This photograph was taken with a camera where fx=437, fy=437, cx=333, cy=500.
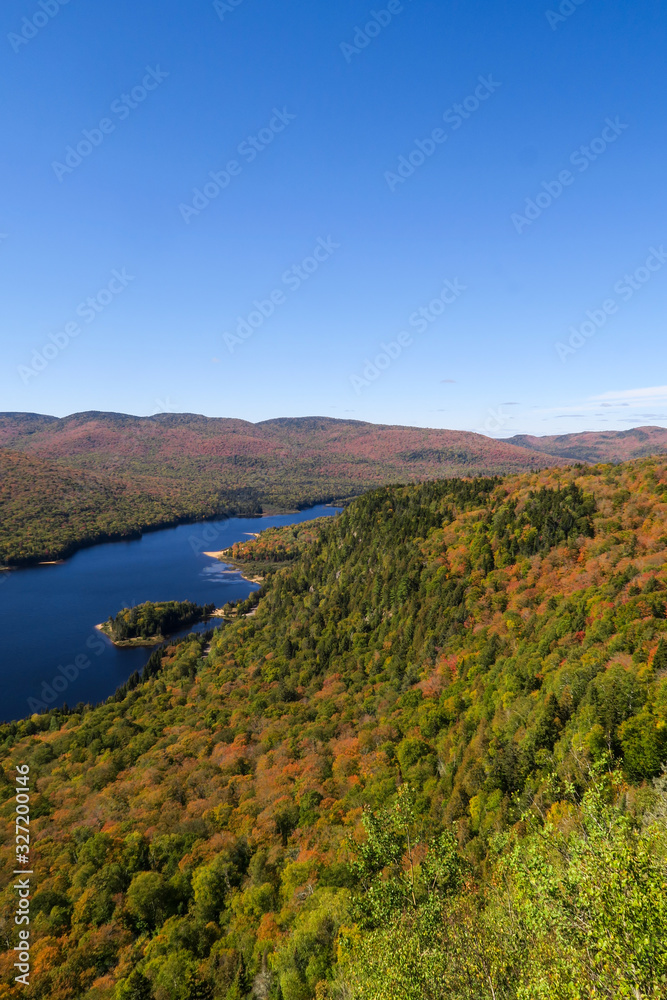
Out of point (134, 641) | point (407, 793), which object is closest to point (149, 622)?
point (134, 641)

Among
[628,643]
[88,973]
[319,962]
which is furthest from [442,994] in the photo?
[88,973]

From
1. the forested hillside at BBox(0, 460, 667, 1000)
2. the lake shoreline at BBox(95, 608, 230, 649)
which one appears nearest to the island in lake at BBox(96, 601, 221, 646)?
the lake shoreline at BBox(95, 608, 230, 649)

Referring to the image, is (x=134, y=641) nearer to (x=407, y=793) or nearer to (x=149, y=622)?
(x=149, y=622)

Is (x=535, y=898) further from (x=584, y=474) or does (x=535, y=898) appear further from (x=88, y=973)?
(x=584, y=474)

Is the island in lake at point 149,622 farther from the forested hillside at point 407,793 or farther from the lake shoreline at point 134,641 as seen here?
the forested hillside at point 407,793

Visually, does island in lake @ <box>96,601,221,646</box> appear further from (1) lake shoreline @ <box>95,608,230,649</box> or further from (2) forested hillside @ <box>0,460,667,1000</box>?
(2) forested hillside @ <box>0,460,667,1000</box>
